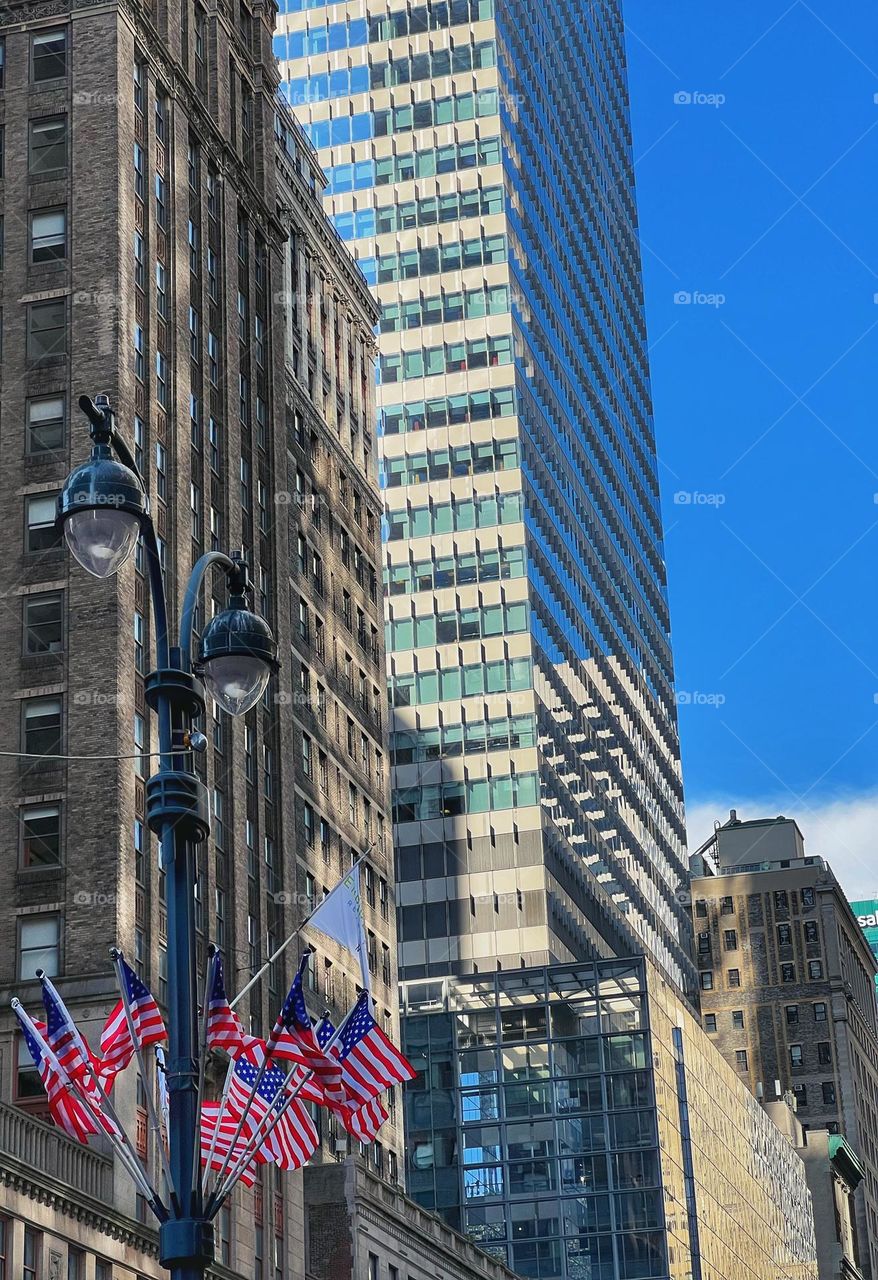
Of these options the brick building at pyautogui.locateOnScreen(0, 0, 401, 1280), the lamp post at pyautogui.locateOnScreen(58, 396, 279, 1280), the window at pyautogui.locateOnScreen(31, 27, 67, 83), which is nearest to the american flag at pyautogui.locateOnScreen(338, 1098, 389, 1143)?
the lamp post at pyautogui.locateOnScreen(58, 396, 279, 1280)

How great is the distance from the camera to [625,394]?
589 ft

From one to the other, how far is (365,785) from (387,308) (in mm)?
59918

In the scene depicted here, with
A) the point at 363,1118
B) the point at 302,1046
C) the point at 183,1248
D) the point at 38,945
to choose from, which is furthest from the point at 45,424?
the point at 183,1248

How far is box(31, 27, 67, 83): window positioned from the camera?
74562mm

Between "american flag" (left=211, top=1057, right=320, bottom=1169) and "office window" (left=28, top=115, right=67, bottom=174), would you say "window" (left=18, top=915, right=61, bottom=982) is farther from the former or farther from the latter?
"office window" (left=28, top=115, right=67, bottom=174)

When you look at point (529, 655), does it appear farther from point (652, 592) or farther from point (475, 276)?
point (652, 592)

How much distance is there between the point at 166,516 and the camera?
72.9 m

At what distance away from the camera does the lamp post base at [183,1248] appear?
2297cm

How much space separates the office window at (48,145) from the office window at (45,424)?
317 inches

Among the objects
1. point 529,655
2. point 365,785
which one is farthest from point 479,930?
point 365,785

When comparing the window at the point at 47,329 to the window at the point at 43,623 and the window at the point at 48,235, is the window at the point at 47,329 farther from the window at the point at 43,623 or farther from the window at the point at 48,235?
the window at the point at 43,623

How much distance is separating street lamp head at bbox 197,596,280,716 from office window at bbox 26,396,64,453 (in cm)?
4567

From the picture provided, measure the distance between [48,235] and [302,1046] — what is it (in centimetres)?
4304

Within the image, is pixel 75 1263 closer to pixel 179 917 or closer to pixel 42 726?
pixel 42 726
